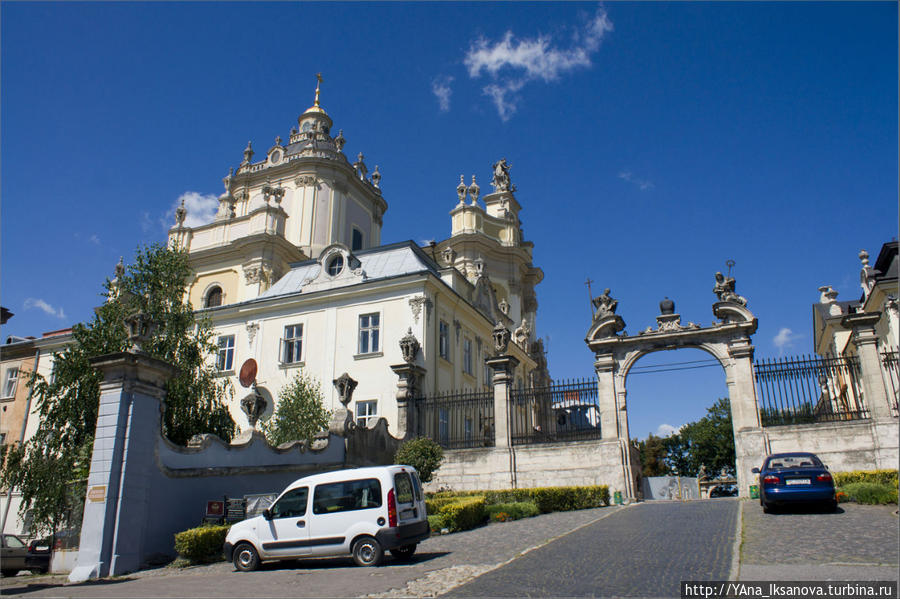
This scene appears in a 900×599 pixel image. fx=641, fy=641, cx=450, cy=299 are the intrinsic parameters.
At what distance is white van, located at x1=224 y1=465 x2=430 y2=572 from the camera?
11648mm

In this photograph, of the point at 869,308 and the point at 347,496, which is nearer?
the point at 347,496

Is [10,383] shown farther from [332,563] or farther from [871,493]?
[871,493]

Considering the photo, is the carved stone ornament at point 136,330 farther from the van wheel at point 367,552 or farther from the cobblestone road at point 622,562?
the cobblestone road at point 622,562

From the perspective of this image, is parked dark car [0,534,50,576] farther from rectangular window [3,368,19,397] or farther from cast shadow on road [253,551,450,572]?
rectangular window [3,368,19,397]

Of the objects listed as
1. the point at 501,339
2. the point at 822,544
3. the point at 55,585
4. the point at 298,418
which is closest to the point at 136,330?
the point at 55,585

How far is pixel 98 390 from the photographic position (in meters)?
19.4

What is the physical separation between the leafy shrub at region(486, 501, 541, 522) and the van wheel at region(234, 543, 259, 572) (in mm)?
7299

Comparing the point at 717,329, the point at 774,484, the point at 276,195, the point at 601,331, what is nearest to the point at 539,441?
the point at 601,331

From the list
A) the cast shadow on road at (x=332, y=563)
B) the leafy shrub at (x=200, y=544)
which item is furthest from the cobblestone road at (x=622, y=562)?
the leafy shrub at (x=200, y=544)

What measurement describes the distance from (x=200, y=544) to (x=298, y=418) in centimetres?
1245

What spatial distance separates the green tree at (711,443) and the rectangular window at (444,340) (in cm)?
4181

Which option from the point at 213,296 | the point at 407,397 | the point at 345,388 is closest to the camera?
the point at 345,388

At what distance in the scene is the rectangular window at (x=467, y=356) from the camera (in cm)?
3469

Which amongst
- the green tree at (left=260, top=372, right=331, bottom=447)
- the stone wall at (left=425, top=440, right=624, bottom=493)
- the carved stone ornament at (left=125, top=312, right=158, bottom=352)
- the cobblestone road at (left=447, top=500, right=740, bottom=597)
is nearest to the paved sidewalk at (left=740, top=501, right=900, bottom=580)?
the cobblestone road at (left=447, top=500, right=740, bottom=597)
